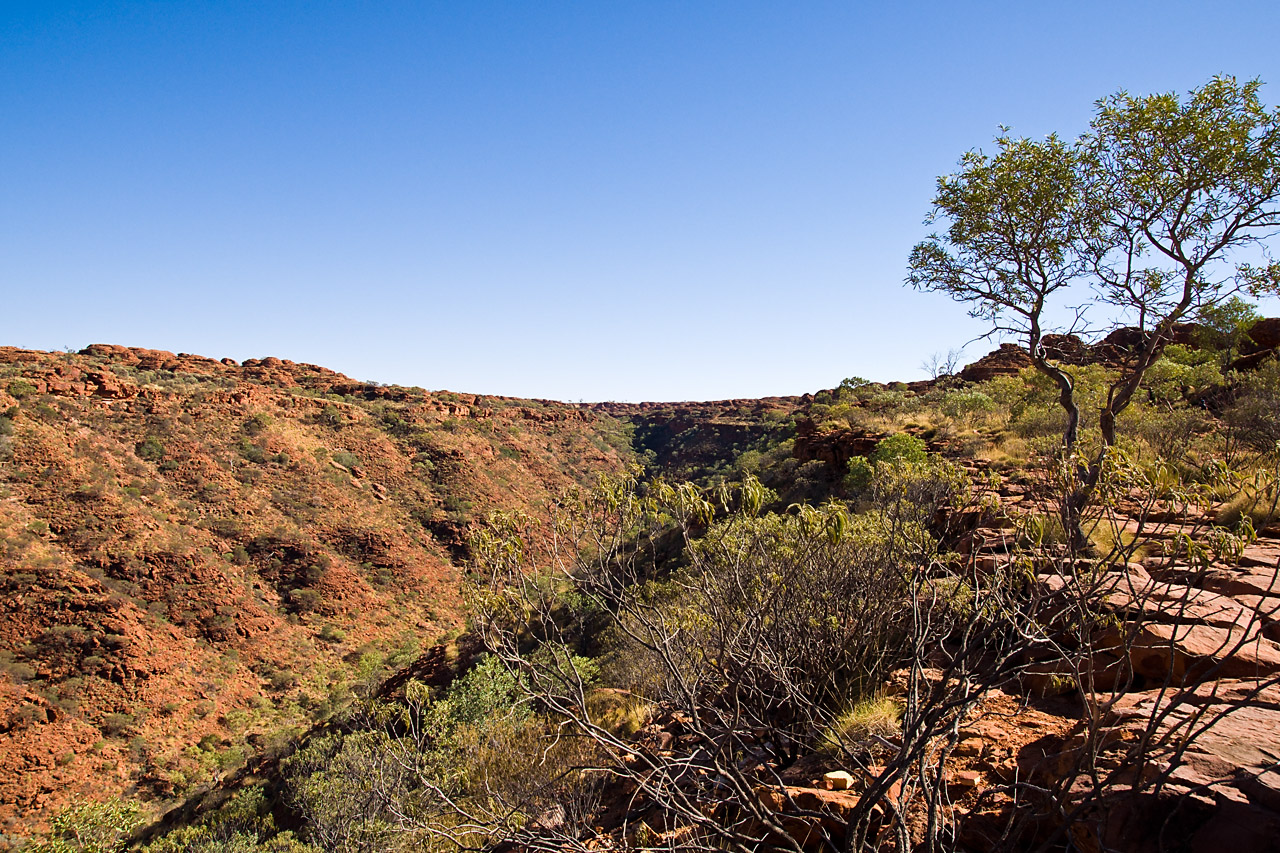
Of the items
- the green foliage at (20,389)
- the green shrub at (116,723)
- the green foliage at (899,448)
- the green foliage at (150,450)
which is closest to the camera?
the green foliage at (899,448)

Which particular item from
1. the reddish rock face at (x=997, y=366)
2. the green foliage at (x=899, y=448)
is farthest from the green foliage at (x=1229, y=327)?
the green foliage at (x=899, y=448)

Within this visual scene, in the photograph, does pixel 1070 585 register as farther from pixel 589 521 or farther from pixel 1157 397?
pixel 1157 397

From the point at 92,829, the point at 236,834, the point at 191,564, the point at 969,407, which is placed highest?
the point at 969,407

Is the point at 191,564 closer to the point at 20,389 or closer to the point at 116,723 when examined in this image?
the point at 116,723

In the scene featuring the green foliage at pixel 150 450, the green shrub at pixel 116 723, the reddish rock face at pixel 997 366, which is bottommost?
the green shrub at pixel 116 723

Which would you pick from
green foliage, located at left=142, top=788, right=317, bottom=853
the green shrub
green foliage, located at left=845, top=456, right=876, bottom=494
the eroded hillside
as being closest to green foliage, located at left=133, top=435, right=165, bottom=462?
the eroded hillside

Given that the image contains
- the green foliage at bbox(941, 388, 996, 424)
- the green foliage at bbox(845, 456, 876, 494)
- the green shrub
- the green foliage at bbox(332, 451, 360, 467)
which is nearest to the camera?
the green foliage at bbox(845, 456, 876, 494)

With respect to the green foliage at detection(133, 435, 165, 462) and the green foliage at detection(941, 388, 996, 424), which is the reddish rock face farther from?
the green foliage at detection(133, 435, 165, 462)

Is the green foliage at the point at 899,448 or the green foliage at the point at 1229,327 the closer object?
the green foliage at the point at 899,448

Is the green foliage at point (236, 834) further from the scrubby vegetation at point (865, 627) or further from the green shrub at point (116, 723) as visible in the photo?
the green shrub at point (116, 723)

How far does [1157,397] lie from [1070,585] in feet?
45.0

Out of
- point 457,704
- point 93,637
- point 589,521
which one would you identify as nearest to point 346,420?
point 93,637

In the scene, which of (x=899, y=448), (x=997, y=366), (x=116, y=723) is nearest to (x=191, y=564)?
(x=116, y=723)

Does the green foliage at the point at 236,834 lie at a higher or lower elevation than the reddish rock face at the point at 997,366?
lower
